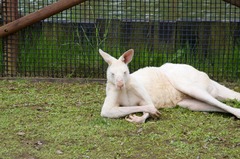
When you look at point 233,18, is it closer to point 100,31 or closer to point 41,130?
point 100,31

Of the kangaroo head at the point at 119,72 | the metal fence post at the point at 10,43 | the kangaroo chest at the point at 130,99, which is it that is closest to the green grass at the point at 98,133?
the kangaroo chest at the point at 130,99

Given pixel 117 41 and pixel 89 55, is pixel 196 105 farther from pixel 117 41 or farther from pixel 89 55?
pixel 89 55

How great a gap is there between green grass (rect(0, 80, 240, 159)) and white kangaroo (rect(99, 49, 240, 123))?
4.2 inches

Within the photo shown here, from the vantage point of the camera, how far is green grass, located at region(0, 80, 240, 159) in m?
5.04

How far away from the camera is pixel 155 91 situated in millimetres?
6559

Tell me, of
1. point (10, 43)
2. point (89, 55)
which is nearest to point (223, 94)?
point (89, 55)

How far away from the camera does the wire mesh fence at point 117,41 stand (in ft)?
28.0

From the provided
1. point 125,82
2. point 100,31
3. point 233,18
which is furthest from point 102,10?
point 125,82

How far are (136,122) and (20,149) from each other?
55.0 inches

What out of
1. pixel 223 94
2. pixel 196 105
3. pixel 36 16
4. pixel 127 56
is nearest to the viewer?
pixel 127 56

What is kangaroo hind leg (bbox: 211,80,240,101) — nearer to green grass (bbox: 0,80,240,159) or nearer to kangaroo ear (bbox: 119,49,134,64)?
green grass (bbox: 0,80,240,159)

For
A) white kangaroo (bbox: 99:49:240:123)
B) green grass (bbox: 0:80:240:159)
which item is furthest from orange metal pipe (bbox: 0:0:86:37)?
white kangaroo (bbox: 99:49:240:123)

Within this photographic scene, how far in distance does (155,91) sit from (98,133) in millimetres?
1220

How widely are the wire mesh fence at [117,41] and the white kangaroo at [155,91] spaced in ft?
5.49
